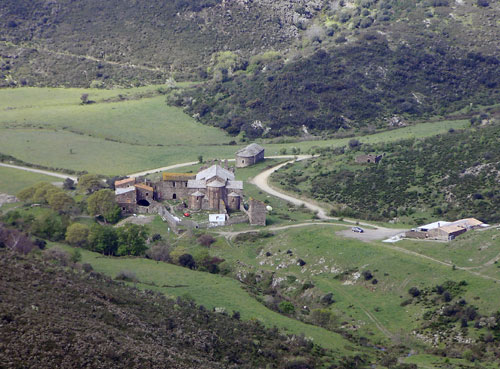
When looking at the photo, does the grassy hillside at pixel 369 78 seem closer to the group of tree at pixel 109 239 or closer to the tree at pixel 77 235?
the group of tree at pixel 109 239

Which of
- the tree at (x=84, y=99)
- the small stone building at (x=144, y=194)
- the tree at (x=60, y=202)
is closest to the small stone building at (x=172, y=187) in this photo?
the small stone building at (x=144, y=194)

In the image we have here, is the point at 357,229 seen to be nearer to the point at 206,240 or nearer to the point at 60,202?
the point at 206,240

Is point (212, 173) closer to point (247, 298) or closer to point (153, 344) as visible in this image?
point (247, 298)

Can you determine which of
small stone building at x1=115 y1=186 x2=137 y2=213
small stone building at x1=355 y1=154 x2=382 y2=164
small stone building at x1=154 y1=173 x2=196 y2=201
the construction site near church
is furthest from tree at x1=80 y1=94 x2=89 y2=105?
small stone building at x1=115 y1=186 x2=137 y2=213

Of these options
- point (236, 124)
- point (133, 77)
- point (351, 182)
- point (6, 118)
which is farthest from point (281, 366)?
point (133, 77)

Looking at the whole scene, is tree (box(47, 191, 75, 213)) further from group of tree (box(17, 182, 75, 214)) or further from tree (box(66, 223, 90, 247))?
tree (box(66, 223, 90, 247))

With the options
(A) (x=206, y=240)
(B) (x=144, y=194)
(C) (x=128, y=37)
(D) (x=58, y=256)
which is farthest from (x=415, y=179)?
(C) (x=128, y=37)

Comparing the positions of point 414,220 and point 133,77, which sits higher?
point 133,77
